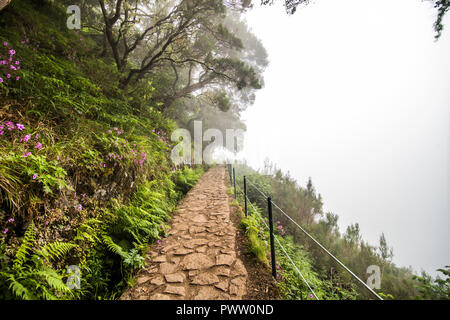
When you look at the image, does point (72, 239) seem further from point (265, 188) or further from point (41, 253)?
point (265, 188)

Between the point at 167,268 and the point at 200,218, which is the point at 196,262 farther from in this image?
the point at 200,218

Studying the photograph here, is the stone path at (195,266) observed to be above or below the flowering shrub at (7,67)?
below

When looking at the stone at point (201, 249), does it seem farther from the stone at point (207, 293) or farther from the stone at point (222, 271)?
the stone at point (207, 293)

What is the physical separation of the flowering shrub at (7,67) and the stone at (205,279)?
4105mm

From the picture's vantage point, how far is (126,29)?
5656mm

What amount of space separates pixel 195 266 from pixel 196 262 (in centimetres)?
9

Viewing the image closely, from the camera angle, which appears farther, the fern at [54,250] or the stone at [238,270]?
the stone at [238,270]

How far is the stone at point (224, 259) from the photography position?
2.53 metres

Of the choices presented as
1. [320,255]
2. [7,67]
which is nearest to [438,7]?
[320,255]

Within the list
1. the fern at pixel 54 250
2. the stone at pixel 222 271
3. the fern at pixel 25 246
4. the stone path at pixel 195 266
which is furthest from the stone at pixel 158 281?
the fern at pixel 25 246

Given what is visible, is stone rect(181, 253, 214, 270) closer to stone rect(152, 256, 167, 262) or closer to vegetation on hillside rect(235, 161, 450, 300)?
stone rect(152, 256, 167, 262)
